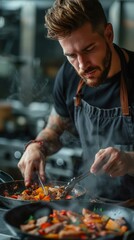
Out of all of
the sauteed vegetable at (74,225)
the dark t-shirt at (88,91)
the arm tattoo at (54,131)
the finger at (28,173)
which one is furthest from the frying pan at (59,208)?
the arm tattoo at (54,131)

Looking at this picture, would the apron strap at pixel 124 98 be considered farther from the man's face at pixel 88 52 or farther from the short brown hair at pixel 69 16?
the short brown hair at pixel 69 16

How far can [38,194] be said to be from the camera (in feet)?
7.72

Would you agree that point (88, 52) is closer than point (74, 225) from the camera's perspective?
No

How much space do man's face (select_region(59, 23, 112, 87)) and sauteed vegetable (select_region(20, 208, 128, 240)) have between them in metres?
0.72

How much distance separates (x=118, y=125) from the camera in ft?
8.46

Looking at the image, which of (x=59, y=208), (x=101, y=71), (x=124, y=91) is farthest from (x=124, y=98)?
(x=59, y=208)

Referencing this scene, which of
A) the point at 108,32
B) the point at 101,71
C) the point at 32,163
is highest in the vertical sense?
the point at 108,32

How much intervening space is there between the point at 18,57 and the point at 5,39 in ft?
0.78

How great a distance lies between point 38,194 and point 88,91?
27.8 inches

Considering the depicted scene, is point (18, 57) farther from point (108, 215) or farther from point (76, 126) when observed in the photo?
point (108, 215)

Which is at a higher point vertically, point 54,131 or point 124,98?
point 124,98

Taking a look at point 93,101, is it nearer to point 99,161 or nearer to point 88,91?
point 88,91

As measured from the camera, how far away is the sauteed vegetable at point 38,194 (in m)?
2.25

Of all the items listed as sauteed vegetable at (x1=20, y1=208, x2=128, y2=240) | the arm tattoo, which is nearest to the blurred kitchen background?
the arm tattoo
